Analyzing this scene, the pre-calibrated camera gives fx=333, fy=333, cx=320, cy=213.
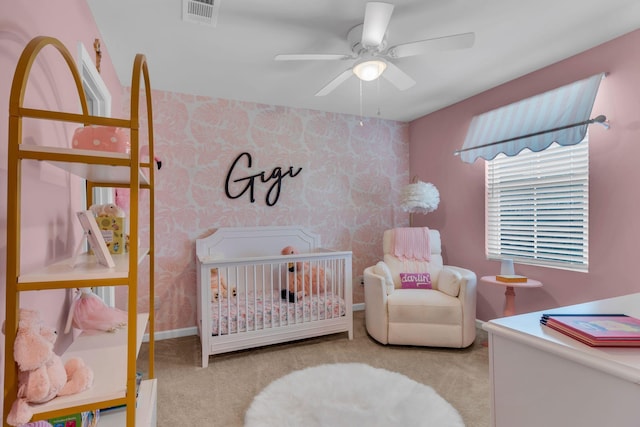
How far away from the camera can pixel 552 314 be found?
1.08 meters

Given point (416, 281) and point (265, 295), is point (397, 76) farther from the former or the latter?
point (265, 295)

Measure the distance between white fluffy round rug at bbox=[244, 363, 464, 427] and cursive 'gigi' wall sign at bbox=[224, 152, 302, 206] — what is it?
177 cm

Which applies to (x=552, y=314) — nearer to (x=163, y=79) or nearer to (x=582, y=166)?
(x=582, y=166)

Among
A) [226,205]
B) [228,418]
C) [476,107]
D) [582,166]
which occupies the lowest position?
[228,418]

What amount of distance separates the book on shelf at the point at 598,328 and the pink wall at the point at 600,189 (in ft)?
5.45

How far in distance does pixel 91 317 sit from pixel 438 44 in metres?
2.13

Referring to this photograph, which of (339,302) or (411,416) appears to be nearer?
(411,416)

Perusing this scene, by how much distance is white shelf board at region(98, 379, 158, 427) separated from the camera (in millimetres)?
1229

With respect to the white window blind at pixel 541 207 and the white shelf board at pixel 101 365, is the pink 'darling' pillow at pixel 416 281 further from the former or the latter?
the white shelf board at pixel 101 365

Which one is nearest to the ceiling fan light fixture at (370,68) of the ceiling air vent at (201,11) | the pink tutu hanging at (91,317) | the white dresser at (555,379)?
the ceiling air vent at (201,11)

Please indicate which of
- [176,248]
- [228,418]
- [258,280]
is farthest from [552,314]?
[176,248]

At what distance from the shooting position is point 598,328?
2.96 ft

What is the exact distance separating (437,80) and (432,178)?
1.29 meters

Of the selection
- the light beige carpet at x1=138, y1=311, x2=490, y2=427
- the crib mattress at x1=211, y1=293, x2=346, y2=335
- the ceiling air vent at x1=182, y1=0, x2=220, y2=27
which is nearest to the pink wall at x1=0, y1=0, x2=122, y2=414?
the ceiling air vent at x1=182, y1=0, x2=220, y2=27
